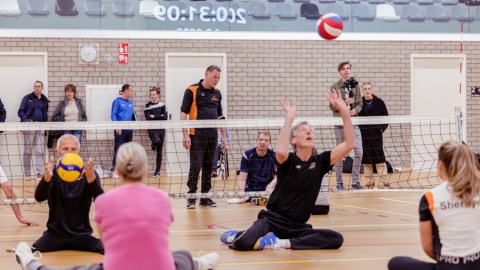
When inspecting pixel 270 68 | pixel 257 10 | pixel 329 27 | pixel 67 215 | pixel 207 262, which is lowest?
pixel 207 262

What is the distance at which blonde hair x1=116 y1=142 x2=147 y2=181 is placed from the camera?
4.77m

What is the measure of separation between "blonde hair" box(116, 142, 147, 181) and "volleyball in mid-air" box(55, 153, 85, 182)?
2.53m

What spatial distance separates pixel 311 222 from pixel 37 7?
35.8 ft

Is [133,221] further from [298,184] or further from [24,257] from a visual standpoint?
[298,184]

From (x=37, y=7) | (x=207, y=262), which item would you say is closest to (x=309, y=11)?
(x=37, y=7)

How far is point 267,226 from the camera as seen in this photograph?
795 cm

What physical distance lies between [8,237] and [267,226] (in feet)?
9.70

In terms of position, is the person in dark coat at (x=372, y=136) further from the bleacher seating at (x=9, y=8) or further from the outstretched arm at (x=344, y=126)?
the bleacher seating at (x=9, y=8)

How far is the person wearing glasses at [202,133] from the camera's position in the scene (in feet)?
38.6

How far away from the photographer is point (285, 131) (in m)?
7.46

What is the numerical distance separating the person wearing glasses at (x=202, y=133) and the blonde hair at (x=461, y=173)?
668 cm

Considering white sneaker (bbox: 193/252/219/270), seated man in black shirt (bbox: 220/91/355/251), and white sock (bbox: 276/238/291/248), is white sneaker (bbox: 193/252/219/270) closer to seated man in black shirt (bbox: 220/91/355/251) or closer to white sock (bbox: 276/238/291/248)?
seated man in black shirt (bbox: 220/91/355/251)

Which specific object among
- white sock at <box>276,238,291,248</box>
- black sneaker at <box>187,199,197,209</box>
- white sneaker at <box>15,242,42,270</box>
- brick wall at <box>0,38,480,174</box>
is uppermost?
brick wall at <box>0,38,480,174</box>

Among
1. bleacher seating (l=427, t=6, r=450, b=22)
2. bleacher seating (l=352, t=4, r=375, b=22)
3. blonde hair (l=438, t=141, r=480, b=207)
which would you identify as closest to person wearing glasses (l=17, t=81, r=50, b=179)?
bleacher seating (l=352, t=4, r=375, b=22)
